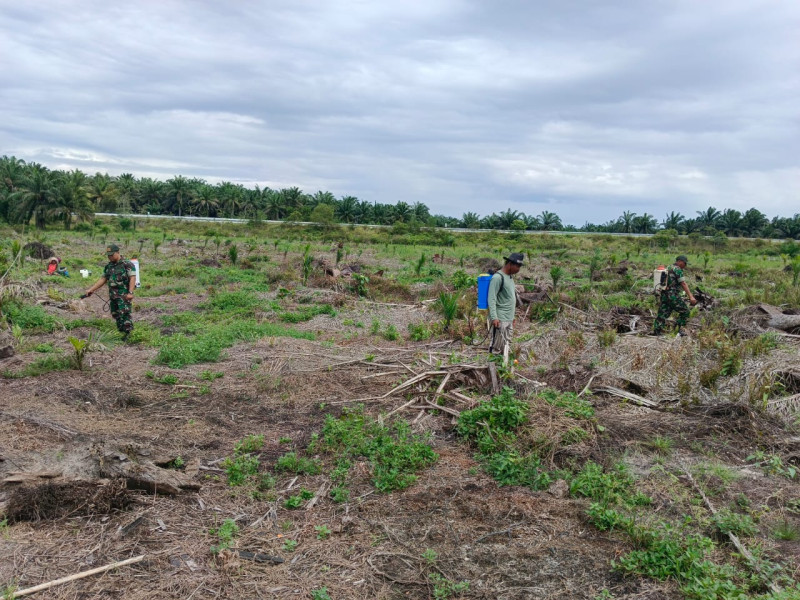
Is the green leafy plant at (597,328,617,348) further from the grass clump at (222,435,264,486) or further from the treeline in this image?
the treeline

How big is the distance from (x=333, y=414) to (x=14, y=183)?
1827 inches

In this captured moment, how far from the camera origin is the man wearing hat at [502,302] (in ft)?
22.1

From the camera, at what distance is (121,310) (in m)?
8.85

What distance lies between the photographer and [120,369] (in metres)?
7.39

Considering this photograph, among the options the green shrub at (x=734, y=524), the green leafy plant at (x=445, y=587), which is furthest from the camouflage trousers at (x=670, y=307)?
the green leafy plant at (x=445, y=587)

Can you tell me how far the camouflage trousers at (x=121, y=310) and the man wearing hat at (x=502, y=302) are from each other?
210 inches

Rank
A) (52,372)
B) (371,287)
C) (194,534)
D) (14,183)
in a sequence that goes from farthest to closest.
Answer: (14,183)
(371,287)
(52,372)
(194,534)

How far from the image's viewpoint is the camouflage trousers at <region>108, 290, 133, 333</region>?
8.80m

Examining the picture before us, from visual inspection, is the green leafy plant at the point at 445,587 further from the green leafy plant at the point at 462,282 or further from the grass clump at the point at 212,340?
the green leafy plant at the point at 462,282

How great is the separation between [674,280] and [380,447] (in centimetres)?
636

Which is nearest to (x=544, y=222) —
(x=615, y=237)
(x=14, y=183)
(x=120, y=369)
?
(x=615, y=237)

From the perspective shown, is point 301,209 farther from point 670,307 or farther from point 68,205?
point 670,307

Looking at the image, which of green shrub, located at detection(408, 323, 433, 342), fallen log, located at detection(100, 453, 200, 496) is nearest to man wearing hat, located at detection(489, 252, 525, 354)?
green shrub, located at detection(408, 323, 433, 342)

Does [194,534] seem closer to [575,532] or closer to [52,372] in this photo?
[575,532]
